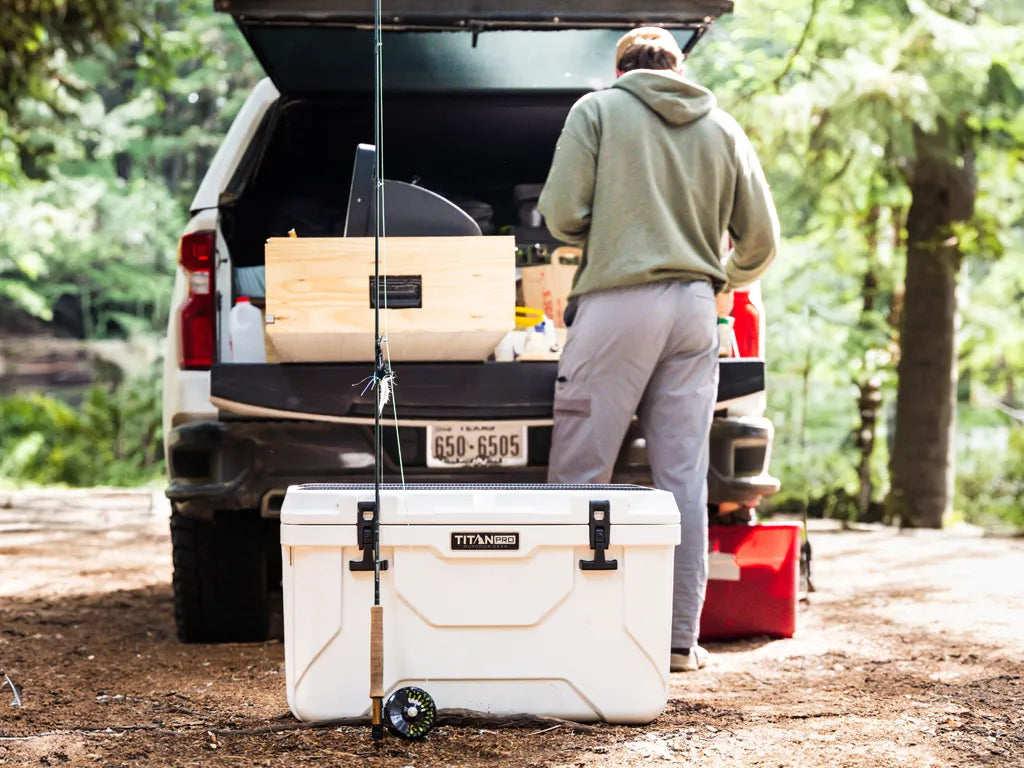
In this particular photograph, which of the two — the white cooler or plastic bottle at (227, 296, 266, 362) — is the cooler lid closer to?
the white cooler

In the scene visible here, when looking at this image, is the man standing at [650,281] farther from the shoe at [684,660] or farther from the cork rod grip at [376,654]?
the cork rod grip at [376,654]

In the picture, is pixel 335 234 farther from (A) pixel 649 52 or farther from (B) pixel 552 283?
(A) pixel 649 52

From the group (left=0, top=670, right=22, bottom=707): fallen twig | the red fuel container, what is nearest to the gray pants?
the red fuel container

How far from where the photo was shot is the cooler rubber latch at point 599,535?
3.13 metres

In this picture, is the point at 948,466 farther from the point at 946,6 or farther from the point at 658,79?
the point at 658,79

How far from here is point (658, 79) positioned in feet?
13.5

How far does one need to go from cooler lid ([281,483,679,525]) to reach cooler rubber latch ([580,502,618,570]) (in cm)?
1

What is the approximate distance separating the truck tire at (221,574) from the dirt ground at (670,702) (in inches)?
3.8

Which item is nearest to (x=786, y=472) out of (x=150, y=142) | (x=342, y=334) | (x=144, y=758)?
(x=342, y=334)

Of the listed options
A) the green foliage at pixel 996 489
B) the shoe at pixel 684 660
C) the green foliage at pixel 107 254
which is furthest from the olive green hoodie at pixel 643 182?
the green foliage at pixel 107 254

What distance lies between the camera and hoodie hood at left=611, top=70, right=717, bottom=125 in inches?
162

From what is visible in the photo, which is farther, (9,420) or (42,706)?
(9,420)

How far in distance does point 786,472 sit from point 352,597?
1026 centimetres

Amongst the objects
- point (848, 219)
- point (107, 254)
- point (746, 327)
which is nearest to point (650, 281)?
point (746, 327)
